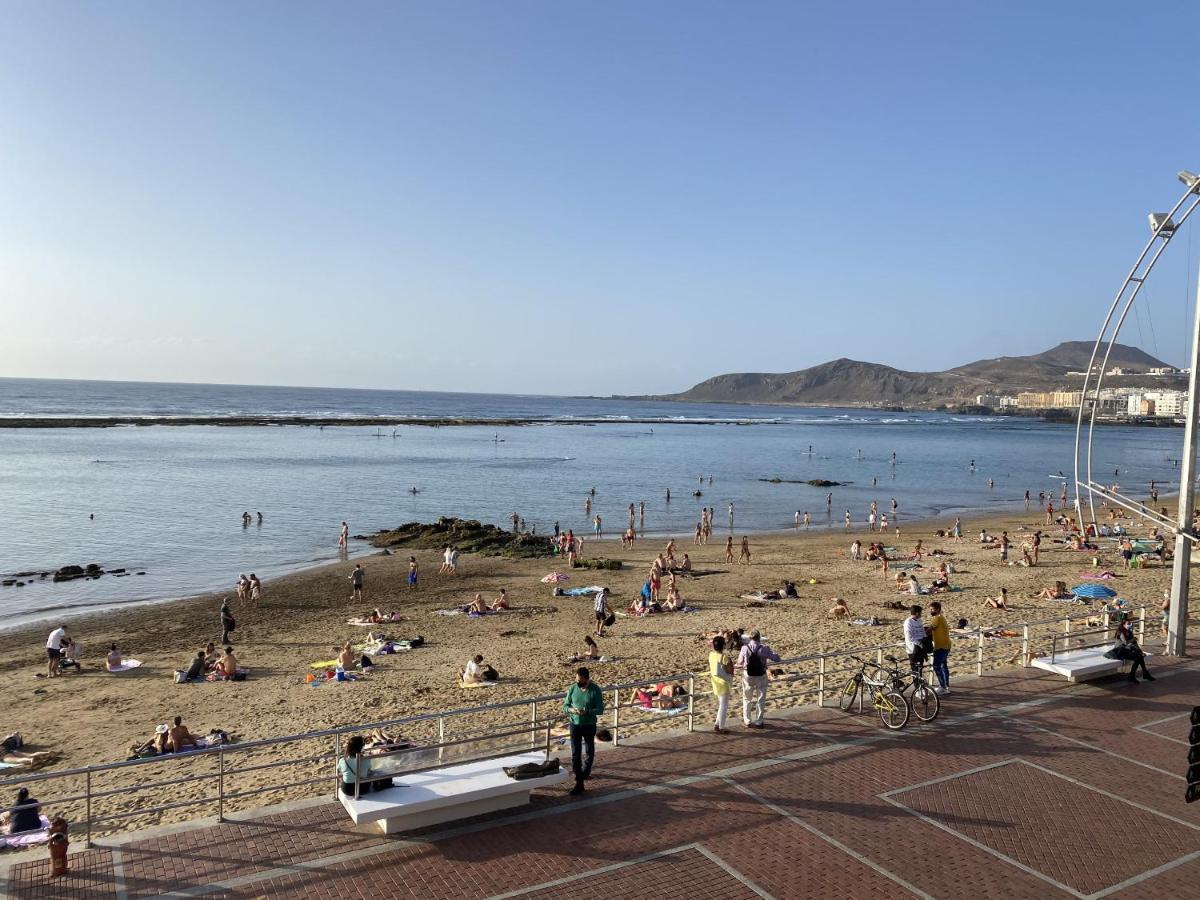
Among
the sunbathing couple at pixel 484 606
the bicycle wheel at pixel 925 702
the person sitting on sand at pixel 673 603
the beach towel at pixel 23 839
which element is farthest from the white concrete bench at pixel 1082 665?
the sunbathing couple at pixel 484 606

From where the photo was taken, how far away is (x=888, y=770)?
9078 millimetres

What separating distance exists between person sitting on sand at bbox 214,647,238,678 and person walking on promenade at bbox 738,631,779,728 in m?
11.1

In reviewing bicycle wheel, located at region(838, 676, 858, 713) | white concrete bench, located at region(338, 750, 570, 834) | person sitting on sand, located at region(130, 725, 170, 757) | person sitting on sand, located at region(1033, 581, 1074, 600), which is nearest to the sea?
person sitting on sand, located at region(130, 725, 170, 757)

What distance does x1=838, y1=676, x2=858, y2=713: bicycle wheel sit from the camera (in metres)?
11.1

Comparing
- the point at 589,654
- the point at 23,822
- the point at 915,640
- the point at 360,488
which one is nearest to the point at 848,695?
the point at 915,640

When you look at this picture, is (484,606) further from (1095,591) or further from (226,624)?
(1095,591)

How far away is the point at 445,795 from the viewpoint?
7.49 m

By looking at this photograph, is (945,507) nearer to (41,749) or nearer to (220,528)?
(220,528)

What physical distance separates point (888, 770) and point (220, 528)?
3570 centimetres

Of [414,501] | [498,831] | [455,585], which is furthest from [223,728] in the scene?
[414,501]

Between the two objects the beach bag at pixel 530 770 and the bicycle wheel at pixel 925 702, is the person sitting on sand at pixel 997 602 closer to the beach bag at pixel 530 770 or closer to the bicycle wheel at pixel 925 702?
the bicycle wheel at pixel 925 702

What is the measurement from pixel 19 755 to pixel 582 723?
32.0 feet

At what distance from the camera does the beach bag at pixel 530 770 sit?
313 inches

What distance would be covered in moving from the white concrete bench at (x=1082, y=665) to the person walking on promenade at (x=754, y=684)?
5.30 meters
